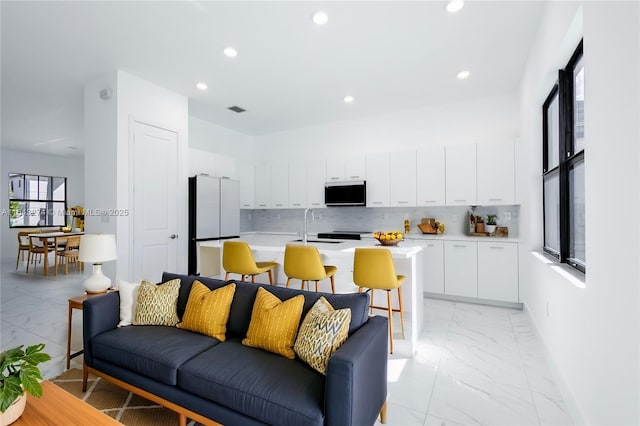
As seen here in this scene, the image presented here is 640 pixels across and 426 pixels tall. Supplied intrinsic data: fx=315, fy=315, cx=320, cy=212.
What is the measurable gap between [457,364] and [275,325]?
1.64 metres

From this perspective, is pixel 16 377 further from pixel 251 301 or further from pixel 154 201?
pixel 154 201

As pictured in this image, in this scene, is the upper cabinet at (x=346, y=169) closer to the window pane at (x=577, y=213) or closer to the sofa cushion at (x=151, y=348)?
the window pane at (x=577, y=213)

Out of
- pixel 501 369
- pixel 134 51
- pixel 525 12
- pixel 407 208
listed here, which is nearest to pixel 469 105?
pixel 407 208

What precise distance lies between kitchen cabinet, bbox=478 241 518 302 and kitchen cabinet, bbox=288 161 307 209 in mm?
2984

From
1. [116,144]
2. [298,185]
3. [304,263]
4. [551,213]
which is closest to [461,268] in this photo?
[551,213]

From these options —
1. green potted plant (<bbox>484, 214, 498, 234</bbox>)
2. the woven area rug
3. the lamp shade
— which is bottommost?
the woven area rug

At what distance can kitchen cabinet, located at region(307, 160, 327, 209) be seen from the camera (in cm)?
555

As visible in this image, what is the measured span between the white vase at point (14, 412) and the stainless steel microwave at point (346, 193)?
4323 mm

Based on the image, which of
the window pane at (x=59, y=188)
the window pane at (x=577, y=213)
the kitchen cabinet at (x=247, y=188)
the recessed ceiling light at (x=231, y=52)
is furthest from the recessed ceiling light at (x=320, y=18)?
the window pane at (x=59, y=188)

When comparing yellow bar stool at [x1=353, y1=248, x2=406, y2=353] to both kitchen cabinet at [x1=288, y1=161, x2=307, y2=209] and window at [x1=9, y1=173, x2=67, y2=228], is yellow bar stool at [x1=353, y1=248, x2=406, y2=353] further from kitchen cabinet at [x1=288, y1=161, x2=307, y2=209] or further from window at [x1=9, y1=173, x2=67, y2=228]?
window at [x1=9, y1=173, x2=67, y2=228]

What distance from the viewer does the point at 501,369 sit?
2.44 meters

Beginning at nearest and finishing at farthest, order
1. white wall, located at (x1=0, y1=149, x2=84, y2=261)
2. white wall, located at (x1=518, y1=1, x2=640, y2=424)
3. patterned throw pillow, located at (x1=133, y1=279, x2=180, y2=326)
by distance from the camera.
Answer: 1. white wall, located at (x1=518, y1=1, x2=640, y2=424)
2. patterned throw pillow, located at (x1=133, y1=279, x2=180, y2=326)
3. white wall, located at (x1=0, y1=149, x2=84, y2=261)

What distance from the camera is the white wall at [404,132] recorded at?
4.49 m

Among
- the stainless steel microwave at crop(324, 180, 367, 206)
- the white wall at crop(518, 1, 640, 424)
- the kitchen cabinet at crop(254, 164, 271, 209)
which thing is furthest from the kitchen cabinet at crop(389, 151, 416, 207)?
the white wall at crop(518, 1, 640, 424)
